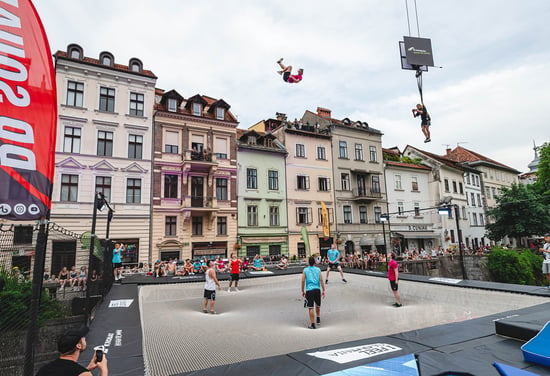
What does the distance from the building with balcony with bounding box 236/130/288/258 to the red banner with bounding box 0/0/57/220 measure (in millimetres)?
21495

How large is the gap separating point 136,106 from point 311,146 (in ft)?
53.5

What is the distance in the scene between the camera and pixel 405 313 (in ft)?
28.5

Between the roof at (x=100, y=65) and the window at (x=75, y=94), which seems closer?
the roof at (x=100, y=65)

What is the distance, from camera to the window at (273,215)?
88.9ft

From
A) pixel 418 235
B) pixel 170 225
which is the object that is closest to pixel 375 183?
pixel 418 235

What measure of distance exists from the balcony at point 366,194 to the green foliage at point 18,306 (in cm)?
2710

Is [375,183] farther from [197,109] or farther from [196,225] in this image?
[197,109]

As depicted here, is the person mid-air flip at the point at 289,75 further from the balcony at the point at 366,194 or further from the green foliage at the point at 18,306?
the balcony at the point at 366,194

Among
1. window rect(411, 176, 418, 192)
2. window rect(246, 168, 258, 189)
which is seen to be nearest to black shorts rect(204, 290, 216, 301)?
window rect(246, 168, 258, 189)

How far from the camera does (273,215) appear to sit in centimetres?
2730

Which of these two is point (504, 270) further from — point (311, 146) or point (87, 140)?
point (87, 140)

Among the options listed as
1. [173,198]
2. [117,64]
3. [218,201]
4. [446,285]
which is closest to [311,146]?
[218,201]

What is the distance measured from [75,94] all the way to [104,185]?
6.56 m

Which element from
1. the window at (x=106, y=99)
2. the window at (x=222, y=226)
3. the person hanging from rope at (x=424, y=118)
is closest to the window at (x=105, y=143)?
the window at (x=106, y=99)
